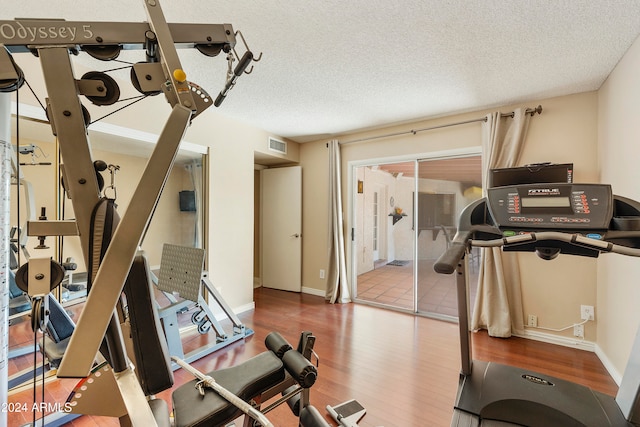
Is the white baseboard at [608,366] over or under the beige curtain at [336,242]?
under

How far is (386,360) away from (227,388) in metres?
1.65

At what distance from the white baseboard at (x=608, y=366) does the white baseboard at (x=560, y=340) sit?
74mm

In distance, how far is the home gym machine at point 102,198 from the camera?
72 cm

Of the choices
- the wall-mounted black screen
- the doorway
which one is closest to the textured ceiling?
the wall-mounted black screen

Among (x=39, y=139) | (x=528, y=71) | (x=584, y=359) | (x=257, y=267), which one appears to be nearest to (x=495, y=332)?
(x=584, y=359)

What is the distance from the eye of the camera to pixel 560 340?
8.93ft

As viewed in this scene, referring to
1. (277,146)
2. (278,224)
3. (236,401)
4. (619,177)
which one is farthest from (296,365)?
(278,224)

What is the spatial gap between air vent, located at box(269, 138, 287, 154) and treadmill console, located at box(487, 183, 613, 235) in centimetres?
315

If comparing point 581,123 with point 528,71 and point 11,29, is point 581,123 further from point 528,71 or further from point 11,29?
point 11,29

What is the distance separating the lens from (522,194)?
137 centimetres

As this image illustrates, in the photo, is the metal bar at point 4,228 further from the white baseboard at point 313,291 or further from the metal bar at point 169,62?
the white baseboard at point 313,291

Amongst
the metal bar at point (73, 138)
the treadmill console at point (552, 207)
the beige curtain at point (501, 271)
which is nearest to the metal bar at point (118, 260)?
the metal bar at point (73, 138)

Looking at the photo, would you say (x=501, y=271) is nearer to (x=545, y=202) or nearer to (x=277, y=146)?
(x=545, y=202)

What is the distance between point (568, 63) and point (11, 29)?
3.14 meters
